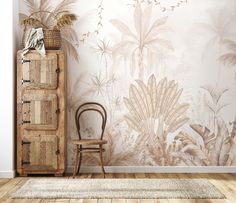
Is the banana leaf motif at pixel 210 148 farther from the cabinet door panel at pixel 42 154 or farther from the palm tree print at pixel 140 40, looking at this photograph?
the cabinet door panel at pixel 42 154

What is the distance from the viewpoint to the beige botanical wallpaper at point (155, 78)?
633cm

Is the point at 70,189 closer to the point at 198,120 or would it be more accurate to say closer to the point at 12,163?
the point at 12,163

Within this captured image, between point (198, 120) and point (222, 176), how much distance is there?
29.7 inches

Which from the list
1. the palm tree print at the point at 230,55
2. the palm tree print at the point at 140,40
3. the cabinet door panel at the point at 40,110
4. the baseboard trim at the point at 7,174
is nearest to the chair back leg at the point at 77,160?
the cabinet door panel at the point at 40,110

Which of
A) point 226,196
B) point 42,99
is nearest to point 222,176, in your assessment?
point 226,196

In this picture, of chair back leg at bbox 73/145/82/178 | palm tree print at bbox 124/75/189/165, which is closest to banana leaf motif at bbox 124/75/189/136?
palm tree print at bbox 124/75/189/165

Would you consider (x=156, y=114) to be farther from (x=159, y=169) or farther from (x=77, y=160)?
(x=77, y=160)

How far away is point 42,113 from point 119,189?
A: 1.46 meters

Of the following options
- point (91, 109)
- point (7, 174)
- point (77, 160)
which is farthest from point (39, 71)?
point (7, 174)

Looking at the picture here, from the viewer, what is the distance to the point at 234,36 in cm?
634

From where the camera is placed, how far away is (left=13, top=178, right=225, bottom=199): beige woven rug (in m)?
4.79

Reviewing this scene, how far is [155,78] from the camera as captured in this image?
6.36 metres

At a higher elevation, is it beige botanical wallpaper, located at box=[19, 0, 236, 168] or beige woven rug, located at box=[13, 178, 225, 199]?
beige botanical wallpaper, located at box=[19, 0, 236, 168]

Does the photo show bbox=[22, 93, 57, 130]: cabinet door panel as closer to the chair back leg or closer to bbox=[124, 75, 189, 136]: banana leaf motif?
the chair back leg
